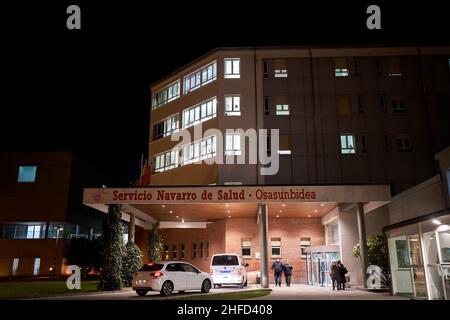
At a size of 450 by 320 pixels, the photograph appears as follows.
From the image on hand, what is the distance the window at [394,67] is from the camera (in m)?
31.9

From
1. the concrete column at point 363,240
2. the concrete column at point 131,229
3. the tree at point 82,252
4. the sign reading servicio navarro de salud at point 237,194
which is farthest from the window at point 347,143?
the tree at point 82,252

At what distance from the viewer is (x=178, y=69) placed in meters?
35.8

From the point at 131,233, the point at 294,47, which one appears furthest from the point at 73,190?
the point at 294,47

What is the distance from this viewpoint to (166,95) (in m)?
37.2

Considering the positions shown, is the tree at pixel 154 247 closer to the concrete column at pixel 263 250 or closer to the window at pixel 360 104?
the concrete column at pixel 263 250

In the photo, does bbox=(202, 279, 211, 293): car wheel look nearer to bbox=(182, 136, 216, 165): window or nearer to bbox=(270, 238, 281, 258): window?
bbox=(270, 238, 281, 258): window

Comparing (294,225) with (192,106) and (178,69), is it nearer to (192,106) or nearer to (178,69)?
(192,106)

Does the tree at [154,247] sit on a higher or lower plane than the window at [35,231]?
lower

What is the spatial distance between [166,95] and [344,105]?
15384mm

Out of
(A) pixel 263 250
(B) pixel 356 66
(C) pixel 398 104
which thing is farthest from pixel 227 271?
(B) pixel 356 66

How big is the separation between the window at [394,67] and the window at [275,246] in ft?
50.0

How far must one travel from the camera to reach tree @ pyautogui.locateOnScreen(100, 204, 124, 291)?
21562 millimetres

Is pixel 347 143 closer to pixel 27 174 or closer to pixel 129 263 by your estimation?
pixel 129 263

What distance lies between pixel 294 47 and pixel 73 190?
37.9m
